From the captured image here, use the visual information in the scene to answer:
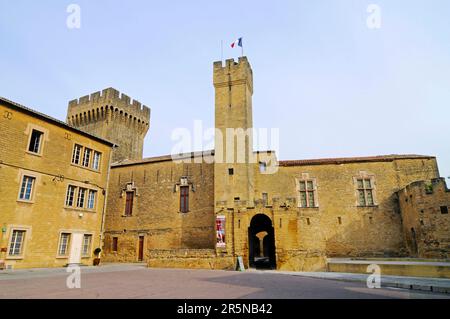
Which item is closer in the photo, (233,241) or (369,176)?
(233,241)

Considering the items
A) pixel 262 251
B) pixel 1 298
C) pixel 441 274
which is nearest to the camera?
pixel 1 298

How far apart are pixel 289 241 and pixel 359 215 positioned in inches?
340

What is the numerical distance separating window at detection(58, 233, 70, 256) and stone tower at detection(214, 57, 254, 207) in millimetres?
9645

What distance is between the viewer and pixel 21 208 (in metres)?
15.0

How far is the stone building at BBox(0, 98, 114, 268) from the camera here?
48.3 ft

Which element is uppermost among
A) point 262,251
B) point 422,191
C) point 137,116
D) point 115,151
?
point 137,116

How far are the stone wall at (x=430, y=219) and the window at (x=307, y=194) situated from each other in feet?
21.7

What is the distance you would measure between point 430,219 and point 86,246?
2203 cm

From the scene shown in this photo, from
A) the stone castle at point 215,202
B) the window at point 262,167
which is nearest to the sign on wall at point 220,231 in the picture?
the stone castle at point 215,202

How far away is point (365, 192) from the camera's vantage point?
22.2m

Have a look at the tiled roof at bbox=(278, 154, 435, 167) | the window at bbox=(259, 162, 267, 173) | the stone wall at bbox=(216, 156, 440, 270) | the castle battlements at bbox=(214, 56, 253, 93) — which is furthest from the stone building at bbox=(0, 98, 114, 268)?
the tiled roof at bbox=(278, 154, 435, 167)
